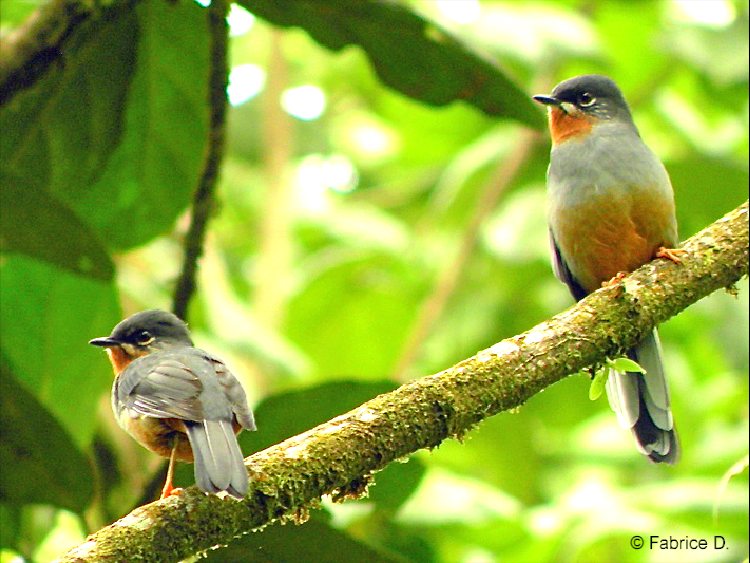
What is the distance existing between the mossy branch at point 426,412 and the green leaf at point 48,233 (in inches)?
37.8

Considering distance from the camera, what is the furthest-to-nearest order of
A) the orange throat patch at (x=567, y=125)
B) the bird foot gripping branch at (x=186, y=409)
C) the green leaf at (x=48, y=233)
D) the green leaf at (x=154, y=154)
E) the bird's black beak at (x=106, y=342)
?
the orange throat patch at (x=567, y=125) → the green leaf at (x=154, y=154) → the bird's black beak at (x=106, y=342) → the green leaf at (x=48, y=233) → the bird foot gripping branch at (x=186, y=409)

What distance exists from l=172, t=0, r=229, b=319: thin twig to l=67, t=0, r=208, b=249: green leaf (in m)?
0.22

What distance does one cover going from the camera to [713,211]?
4828 mm

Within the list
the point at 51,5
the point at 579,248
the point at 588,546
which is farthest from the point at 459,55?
the point at 588,546

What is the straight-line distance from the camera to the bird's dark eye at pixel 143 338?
316 centimetres

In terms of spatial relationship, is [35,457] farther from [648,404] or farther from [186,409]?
[648,404]

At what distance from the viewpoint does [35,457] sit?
9.43 ft

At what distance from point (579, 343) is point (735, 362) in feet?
9.22

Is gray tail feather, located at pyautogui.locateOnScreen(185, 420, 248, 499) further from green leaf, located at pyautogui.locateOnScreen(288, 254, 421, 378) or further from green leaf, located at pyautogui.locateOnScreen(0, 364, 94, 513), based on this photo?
green leaf, located at pyautogui.locateOnScreen(288, 254, 421, 378)

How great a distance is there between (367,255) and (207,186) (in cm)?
325

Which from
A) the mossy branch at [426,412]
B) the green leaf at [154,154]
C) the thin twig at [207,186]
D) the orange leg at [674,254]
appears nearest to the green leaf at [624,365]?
the mossy branch at [426,412]

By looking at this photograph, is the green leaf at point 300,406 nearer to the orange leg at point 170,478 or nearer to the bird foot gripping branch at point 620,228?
the orange leg at point 170,478

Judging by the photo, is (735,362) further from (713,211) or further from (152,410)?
(152,410)

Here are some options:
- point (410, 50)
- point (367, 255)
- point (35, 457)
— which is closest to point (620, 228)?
point (410, 50)
